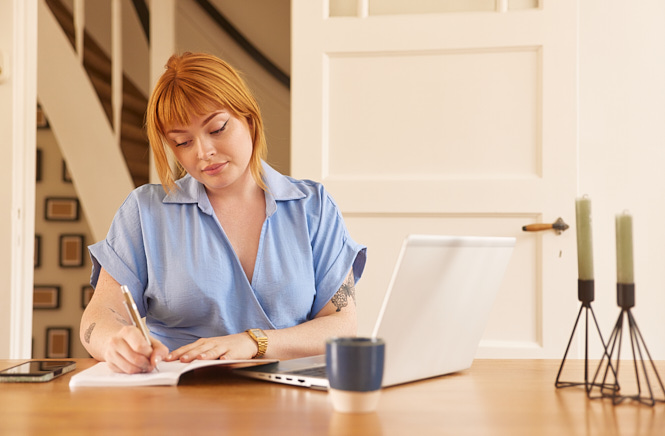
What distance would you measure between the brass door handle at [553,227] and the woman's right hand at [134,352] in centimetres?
164

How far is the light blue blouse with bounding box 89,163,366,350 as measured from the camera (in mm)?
1518

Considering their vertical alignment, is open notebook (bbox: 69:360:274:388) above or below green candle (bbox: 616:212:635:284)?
below

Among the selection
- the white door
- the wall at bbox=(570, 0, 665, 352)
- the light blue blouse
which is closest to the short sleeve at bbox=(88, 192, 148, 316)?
the light blue blouse

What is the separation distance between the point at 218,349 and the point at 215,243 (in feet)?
1.26

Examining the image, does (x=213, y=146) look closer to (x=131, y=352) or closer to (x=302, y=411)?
(x=131, y=352)

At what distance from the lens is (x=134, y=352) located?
1097mm

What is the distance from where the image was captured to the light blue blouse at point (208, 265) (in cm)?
152

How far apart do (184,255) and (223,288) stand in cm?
11

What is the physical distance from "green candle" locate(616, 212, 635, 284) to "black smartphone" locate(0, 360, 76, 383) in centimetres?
87

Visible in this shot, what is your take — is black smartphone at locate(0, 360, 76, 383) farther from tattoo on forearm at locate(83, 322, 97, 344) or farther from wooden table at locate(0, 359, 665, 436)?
tattoo on forearm at locate(83, 322, 97, 344)

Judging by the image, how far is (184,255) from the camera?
5.05ft

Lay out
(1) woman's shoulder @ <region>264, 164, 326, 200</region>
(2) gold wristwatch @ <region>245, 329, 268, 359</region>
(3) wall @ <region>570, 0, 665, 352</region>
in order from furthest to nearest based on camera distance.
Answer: (3) wall @ <region>570, 0, 665, 352</region>, (1) woman's shoulder @ <region>264, 164, 326, 200</region>, (2) gold wristwatch @ <region>245, 329, 268, 359</region>

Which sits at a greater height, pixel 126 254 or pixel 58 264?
pixel 126 254

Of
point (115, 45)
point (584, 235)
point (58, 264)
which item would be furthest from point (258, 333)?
point (58, 264)
